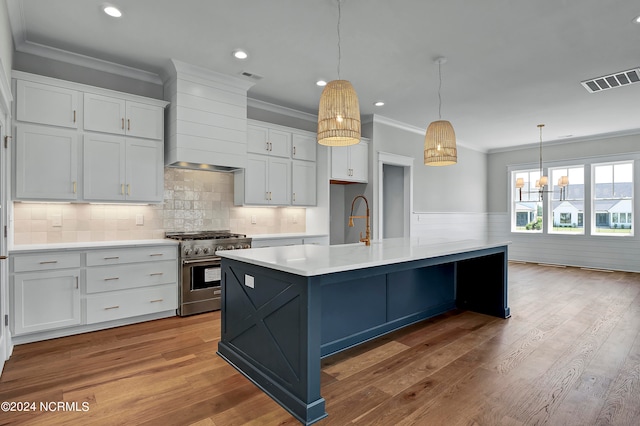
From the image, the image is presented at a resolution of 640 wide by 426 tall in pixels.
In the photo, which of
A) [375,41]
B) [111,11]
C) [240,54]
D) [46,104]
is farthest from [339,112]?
[46,104]

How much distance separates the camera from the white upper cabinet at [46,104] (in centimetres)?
318

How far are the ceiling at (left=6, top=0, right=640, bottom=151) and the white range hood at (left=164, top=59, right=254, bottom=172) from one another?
0.19m

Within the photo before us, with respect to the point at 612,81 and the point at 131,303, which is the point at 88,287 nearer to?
the point at 131,303

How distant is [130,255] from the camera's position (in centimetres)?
362

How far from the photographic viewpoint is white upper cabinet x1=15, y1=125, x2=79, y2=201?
10.4 feet

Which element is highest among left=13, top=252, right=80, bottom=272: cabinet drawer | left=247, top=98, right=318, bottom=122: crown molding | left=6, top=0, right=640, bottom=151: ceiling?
left=6, top=0, right=640, bottom=151: ceiling

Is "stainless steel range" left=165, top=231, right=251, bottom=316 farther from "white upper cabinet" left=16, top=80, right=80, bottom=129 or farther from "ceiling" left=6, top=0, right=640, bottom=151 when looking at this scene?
"ceiling" left=6, top=0, right=640, bottom=151

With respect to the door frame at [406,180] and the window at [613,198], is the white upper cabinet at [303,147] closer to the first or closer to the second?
the door frame at [406,180]

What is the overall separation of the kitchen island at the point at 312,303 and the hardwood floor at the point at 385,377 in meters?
0.12

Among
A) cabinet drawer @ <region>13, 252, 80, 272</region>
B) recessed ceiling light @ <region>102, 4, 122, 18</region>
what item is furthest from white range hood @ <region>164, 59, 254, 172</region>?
cabinet drawer @ <region>13, 252, 80, 272</region>

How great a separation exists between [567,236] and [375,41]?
6.67 metres

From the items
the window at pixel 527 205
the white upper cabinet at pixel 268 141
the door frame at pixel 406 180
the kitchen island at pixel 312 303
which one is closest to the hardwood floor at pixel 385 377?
the kitchen island at pixel 312 303

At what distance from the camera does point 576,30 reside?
3127 mm

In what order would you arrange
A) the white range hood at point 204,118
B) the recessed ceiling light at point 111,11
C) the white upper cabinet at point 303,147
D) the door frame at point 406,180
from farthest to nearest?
the door frame at point 406,180 → the white upper cabinet at point 303,147 → the white range hood at point 204,118 → the recessed ceiling light at point 111,11
